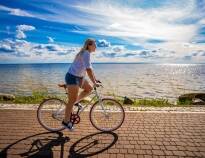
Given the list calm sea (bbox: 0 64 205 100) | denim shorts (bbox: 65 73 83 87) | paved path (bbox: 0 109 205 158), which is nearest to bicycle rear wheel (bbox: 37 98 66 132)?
paved path (bbox: 0 109 205 158)

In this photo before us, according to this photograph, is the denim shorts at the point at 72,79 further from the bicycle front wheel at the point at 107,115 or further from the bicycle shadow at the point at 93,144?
the bicycle shadow at the point at 93,144

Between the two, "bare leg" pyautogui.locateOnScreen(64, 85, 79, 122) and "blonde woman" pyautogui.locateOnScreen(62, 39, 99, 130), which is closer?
"blonde woman" pyautogui.locateOnScreen(62, 39, 99, 130)

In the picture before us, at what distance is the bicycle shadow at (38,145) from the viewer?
17.9 ft

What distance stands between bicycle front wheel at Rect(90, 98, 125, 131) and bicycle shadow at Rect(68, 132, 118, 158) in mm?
274

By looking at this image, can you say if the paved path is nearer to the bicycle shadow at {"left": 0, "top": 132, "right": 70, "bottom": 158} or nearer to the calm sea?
the bicycle shadow at {"left": 0, "top": 132, "right": 70, "bottom": 158}

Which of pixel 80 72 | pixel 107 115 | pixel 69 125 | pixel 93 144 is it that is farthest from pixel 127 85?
pixel 93 144

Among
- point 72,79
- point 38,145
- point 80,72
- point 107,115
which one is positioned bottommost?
point 38,145

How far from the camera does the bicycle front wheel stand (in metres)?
6.91

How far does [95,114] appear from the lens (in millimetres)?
7008

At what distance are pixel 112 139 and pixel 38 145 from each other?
1672mm

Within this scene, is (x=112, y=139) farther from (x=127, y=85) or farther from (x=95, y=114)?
(x=127, y=85)

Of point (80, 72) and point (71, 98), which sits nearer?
point (80, 72)

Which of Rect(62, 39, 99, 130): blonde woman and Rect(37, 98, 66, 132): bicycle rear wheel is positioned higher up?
Rect(62, 39, 99, 130): blonde woman

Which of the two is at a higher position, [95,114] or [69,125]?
[95,114]
